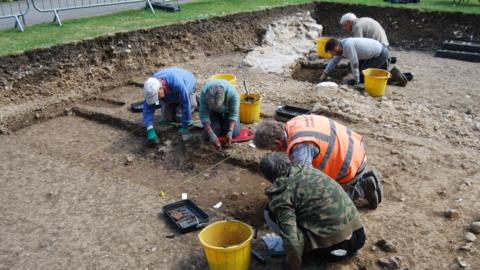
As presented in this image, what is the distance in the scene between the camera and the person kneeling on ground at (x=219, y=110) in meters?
5.55

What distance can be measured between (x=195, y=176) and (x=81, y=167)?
4.99 ft

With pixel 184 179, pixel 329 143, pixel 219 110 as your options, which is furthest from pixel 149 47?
pixel 329 143

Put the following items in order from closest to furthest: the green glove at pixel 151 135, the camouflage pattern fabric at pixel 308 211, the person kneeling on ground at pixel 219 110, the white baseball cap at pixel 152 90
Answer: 1. the camouflage pattern fabric at pixel 308 211
2. the person kneeling on ground at pixel 219 110
3. the white baseball cap at pixel 152 90
4. the green glove at pixel 151 135

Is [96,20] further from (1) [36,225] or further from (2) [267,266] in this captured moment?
(2) [267,266]

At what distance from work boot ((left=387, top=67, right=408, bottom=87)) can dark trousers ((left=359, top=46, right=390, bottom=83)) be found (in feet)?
0.69

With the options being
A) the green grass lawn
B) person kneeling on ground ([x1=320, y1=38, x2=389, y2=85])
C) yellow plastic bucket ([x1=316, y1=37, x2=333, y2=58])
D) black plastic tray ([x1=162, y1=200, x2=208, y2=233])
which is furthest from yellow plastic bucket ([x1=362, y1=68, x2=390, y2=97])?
black plastic tray ([x1=162, y1=200, x2=208, y2=233])

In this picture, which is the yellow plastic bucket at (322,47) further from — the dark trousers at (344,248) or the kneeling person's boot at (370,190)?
the dark trousers at (344,248)

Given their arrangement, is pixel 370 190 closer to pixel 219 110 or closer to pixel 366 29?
pixel 219 110

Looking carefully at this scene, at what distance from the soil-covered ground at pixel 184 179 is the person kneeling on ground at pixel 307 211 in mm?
506

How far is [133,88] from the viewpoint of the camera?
27.8 ft

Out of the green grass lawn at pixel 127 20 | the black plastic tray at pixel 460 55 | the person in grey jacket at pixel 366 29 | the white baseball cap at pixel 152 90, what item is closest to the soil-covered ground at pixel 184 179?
the white baseball cap at pixel 152 90

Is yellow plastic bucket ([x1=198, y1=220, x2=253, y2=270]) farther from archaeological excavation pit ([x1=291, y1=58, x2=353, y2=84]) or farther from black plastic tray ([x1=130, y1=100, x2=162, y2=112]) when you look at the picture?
archaeological excavation pit ([x1=291, y1=58, x2=353, y2=84])

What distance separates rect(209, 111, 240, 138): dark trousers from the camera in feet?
20.0

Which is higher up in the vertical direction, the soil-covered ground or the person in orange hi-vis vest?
the person in orange hi-vis vest
